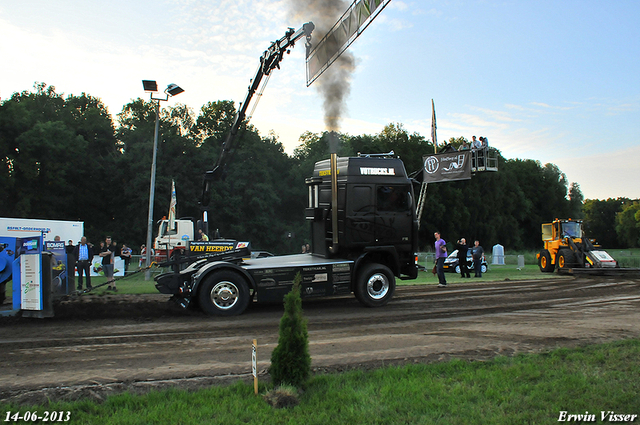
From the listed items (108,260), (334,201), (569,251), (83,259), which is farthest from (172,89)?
→ (569,251)

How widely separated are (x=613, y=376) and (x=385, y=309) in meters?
5.47

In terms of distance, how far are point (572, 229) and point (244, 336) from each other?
1964cm

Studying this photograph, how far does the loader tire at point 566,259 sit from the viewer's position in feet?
67.0

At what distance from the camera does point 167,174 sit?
154ft

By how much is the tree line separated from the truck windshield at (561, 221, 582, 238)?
48.3 ft

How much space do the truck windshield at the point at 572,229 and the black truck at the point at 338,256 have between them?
1417 centimetres

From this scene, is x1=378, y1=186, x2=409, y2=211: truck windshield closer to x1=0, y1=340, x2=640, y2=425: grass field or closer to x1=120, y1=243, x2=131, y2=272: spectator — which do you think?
x1=0, y1=340, x2=640, y2=425: grass field

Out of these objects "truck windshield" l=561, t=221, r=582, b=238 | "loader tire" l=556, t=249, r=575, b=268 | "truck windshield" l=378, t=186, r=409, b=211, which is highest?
"truck windshield" l=378, t=186, r=409, b=211

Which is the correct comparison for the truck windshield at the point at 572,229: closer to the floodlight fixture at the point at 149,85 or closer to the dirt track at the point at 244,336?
the dirt track at the point at 244,336

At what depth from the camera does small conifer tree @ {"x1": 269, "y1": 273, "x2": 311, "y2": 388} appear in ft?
15.2

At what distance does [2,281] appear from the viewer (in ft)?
31.3

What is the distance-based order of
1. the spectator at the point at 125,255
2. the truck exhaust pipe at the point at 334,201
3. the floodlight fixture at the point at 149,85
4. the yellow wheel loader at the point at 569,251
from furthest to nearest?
the floodlight fixture at the point at 149,85 < the yellow wheel loader at the point at 569,251 < the spectator at the point at 125,255 < the truck exhaust pipe at the point at 334,201

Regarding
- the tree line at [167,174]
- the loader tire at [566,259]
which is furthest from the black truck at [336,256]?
the tree line at [167,174]

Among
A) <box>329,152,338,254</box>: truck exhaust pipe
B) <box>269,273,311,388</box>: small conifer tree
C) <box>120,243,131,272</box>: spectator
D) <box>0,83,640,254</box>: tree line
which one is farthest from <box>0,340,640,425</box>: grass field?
<box>0,83,640,254</box>: tree line
